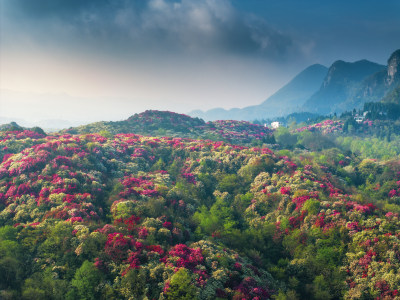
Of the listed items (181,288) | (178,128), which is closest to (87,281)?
(181,288)

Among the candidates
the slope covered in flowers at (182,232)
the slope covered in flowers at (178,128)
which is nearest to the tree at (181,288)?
the slope covered in flowers at (182,232)

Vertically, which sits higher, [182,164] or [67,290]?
[182,164]

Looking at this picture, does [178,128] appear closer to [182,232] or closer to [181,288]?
[182,232]

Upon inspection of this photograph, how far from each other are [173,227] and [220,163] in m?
31.8

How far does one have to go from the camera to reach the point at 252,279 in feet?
90.8

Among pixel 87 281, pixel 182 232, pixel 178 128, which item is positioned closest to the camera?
pixel 87 281

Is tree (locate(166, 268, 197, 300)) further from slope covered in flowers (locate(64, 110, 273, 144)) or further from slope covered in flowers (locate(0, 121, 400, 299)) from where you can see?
slope covered in flowers (locate(64, 110, 273, 144))

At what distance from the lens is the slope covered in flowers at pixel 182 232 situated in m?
25.5

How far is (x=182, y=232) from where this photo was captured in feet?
117

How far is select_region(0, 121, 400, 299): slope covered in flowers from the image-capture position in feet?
83.6

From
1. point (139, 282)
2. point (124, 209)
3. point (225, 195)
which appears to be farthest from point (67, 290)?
point (225, 195)

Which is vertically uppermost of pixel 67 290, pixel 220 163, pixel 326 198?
pixel 220 163

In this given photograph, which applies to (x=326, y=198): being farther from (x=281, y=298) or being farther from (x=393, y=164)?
(x=393, y=164)

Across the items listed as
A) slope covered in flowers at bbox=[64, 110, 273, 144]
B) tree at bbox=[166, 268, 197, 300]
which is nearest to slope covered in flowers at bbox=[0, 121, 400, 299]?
tree at bbox=[166, 268, 197, 300]
